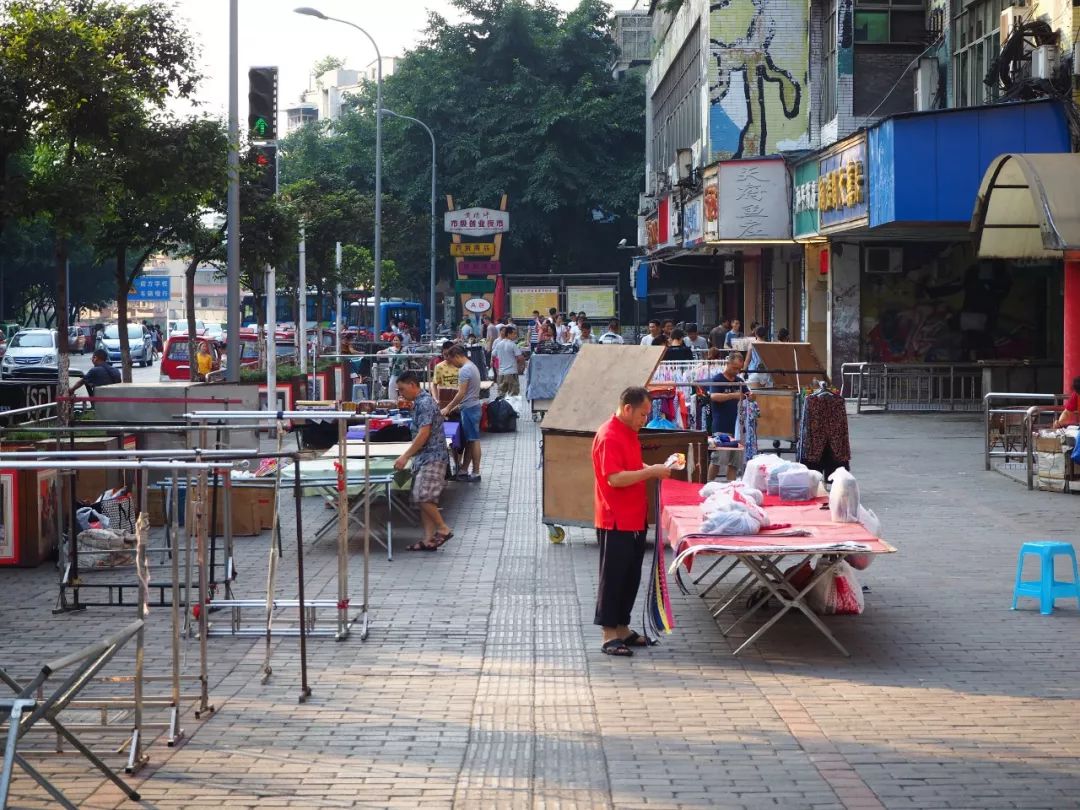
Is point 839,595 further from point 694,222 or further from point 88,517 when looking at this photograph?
point 694,222

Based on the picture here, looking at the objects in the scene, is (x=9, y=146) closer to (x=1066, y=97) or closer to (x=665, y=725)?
(x=665, y=725)

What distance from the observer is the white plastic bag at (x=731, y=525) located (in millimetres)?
9016

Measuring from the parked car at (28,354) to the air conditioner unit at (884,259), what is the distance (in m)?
22.9

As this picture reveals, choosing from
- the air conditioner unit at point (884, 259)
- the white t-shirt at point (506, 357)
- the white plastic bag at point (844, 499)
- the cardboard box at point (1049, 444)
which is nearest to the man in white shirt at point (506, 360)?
the white t-shirt at point (506, 357)

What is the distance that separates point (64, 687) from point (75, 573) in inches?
188

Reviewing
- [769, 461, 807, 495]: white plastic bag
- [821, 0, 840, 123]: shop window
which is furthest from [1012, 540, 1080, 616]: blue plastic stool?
[821, 0, 840, 123]: shop window

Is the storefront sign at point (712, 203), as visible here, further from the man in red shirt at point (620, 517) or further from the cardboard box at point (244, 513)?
the man in red shirt at point (620, 517)

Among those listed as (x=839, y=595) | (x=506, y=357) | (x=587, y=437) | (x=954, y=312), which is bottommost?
(x=839, y=595)

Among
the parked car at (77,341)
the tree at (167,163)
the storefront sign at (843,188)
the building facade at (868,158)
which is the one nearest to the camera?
the tree at (167,163)

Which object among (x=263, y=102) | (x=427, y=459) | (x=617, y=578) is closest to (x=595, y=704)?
(x=617, y=578)

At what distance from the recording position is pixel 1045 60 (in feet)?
67.7

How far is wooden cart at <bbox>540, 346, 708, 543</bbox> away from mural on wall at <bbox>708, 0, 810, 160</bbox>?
23.1 m

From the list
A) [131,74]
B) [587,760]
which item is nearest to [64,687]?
[587,760]

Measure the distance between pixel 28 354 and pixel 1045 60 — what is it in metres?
34.5
